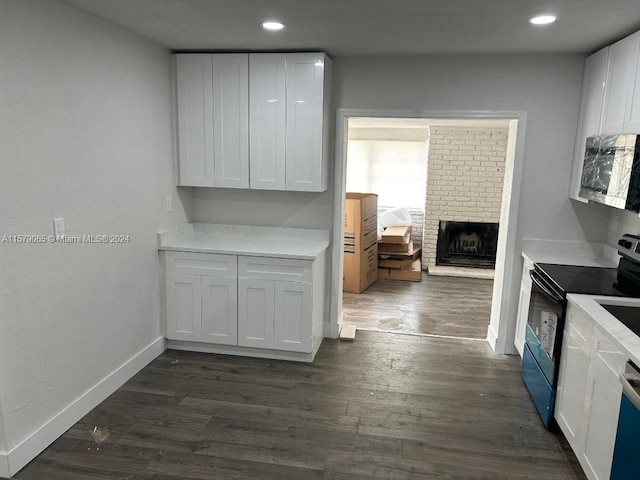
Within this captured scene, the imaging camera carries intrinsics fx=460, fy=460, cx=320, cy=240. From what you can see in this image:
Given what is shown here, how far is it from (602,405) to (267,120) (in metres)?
2.83

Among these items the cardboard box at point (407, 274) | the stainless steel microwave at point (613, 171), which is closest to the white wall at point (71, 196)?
the stainless steel microwave at point (613, 171)

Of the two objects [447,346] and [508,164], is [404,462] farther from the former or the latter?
[508,164]

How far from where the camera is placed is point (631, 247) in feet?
9.15

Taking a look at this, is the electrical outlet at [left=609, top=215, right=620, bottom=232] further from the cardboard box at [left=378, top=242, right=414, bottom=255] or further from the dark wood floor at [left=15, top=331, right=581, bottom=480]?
the cardboard box at [left=378, top=242, right=414, bottom=255]

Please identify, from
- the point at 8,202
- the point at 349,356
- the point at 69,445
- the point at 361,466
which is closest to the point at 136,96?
the point at 8,202

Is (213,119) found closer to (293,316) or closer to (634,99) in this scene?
(293,316)

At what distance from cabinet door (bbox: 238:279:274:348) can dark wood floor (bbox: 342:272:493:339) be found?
1154 mm

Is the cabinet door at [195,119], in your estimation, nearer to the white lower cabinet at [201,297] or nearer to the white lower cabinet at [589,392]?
the white lower cabinet at [201,297]

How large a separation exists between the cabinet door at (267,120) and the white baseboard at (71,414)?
62.7 inches

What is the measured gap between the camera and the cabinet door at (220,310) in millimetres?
3615

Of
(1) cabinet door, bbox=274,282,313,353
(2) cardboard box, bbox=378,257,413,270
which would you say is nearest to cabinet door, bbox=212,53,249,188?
(1) cabinet door, bbox=274,282,313,353

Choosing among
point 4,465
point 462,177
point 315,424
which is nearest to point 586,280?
point 315,424

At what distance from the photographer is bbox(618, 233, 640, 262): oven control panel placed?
272cm

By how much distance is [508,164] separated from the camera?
380 cm
